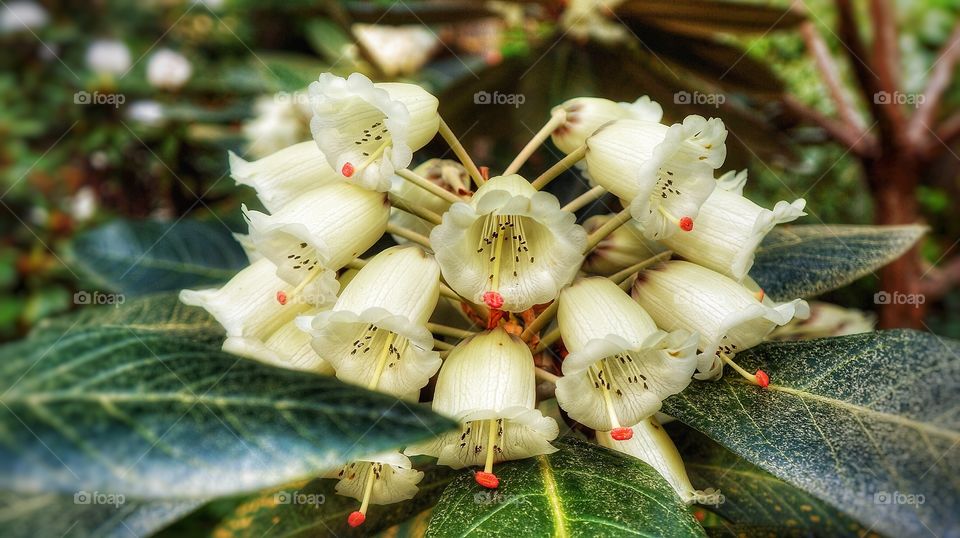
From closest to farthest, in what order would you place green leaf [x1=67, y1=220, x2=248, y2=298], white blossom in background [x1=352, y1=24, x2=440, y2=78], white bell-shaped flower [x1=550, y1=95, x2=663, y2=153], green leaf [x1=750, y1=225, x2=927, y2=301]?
white bell-shaped flower [x1=550, y1=95, x2=663, y2=153] < green leaf [x1=750, y1=225, x2=927, y2=301] < green leaf [x1=67, y1=220, x2=248, y2=298] < white blossom in background [x1=352, y1=24, x2=440, y2=78]

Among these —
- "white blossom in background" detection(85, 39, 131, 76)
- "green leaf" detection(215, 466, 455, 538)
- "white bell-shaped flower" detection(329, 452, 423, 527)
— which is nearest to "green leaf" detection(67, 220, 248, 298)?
"green leaf" detection(215, 466, 455, 538)

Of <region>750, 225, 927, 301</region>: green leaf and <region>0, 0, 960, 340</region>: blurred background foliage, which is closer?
<region>750, 225, 927, 301</region>: green leaf

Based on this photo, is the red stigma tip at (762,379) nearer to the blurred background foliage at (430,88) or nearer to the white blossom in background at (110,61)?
the blurred background foliage at (430,88)

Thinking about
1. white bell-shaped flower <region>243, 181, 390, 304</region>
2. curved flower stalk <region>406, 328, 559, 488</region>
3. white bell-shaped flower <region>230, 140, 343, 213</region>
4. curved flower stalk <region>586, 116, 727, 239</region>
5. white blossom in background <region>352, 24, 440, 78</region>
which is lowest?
curved flower stalk <region>406, 328, 559, 488</region>

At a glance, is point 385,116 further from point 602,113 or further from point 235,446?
point 235,446

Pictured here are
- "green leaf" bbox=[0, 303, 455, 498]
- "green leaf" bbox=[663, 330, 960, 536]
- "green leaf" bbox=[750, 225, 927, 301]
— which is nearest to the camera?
"green leaf" bbox=[0, 303, 455, 498]

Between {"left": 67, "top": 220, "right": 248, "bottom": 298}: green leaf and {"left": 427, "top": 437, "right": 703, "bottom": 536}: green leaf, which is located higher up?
{"left": 427, "top": 437, "right": 703, "bottom": 536}: green leaf

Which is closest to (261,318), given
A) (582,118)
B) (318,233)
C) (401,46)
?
(318,233)

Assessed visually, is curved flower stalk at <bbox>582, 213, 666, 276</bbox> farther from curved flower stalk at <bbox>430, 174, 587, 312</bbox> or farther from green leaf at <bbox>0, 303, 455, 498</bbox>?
green leaf at <bbox>0, 303, 455, 498</bbox>
